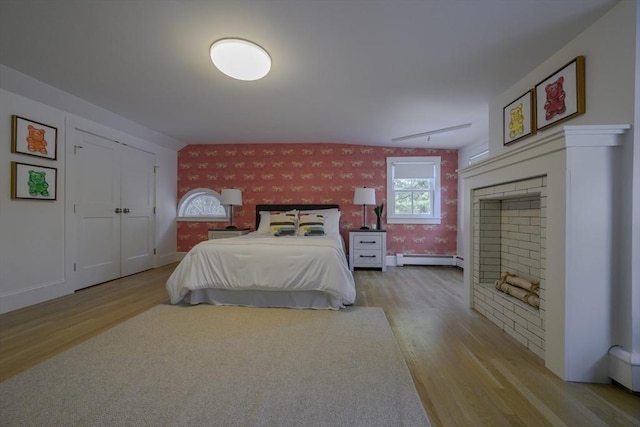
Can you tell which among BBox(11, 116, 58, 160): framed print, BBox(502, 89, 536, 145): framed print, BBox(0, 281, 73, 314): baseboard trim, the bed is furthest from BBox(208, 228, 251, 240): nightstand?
BBox(502, 89, 536, 145): framed print

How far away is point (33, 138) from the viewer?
2770mm

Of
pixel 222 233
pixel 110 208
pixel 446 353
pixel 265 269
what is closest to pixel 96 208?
pixel 110 208

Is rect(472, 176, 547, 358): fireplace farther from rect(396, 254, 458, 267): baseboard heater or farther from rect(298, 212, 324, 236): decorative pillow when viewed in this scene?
rect(396, 254, 458, 267): baseboard heater

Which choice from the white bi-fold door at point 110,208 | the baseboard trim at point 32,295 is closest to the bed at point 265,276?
the baseboard trim at point 32,295

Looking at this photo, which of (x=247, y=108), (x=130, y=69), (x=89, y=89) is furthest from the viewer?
(x=247, y=108)

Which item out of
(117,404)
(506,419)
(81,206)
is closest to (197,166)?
(81,206)

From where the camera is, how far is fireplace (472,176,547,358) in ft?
6.09

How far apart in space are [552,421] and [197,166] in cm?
554

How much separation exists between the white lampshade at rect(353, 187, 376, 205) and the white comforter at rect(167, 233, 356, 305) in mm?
1936

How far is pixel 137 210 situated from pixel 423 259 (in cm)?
492

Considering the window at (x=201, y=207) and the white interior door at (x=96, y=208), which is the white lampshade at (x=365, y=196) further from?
the white interior door at (x=96, y=208)

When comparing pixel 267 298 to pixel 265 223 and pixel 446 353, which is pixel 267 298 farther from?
pixel 265 223

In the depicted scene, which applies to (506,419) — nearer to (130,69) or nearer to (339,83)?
(339,83)

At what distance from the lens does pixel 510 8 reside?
164cm
